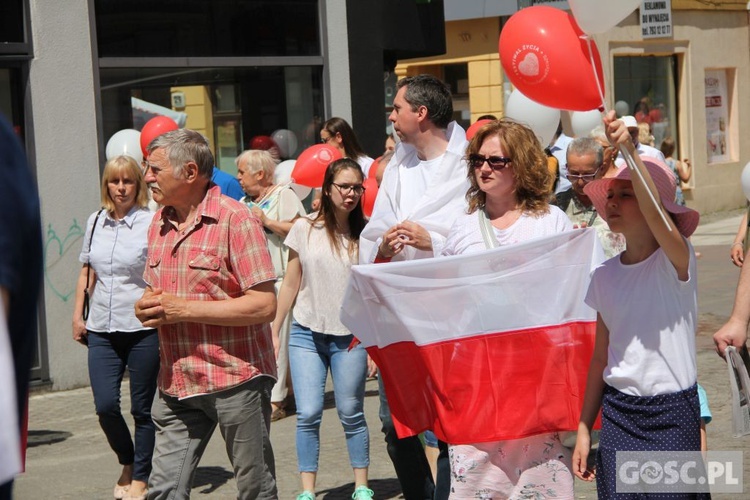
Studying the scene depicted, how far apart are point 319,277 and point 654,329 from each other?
2990mm

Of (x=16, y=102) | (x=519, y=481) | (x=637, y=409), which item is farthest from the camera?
(x=16, y=102)

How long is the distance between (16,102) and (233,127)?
2.31 meters

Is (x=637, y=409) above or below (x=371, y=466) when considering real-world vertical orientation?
above

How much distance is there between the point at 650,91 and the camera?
22.8 metres

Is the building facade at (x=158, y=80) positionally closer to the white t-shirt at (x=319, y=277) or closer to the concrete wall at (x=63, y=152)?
the concrete wall at (x=63, y=152)

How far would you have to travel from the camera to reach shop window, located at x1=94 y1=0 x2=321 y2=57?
1059 centimetres

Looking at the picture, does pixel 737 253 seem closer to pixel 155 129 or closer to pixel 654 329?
pixel 654 329

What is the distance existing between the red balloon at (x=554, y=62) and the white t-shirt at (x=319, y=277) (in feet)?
6.40

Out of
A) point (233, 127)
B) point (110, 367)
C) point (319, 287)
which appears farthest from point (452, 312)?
point (233, 127)

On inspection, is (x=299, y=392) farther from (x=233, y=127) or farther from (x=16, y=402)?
(x=233, y=127)

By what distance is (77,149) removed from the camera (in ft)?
33.3

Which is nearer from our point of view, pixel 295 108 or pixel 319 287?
pixel 319 287

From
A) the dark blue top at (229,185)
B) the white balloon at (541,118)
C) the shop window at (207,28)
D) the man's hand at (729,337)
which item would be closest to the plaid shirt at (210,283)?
the man's hand at (729,337)

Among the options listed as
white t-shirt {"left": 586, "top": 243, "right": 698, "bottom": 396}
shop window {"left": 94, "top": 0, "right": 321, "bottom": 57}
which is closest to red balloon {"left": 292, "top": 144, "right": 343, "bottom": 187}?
shop window {"left": 94, "top": 0, "right": 321, "bottom": 57}
